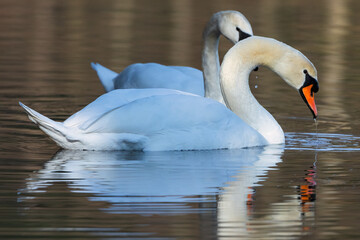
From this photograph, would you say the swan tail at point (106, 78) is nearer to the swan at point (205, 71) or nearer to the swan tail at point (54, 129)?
the swan at point (205, 71)

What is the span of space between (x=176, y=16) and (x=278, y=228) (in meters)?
16.5

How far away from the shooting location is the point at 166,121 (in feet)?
25.8

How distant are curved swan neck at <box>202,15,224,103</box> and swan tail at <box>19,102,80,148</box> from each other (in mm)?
2637

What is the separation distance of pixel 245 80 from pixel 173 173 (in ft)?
6.28

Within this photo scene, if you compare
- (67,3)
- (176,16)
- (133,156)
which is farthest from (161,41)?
(133,156)

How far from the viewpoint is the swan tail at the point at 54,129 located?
7.53 meters

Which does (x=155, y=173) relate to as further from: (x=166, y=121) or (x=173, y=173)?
(x=166, y=121)

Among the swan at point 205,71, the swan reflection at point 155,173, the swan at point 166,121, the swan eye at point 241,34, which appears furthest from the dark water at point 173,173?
the swan eye at point 241,34

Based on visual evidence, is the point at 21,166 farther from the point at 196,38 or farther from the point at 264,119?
the point at 196,38

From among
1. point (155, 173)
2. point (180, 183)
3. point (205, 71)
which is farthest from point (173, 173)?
point (205, 71)

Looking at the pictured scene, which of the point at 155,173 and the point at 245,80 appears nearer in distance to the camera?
the point at 155,173

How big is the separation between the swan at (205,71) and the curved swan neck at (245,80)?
1385mm

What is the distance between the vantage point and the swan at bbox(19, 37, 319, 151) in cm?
781

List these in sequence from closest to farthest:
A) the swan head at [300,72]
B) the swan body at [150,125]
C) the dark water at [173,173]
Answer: the dark water at [173,173]
the swan body at [150,125]
the swan head at [300,72]
